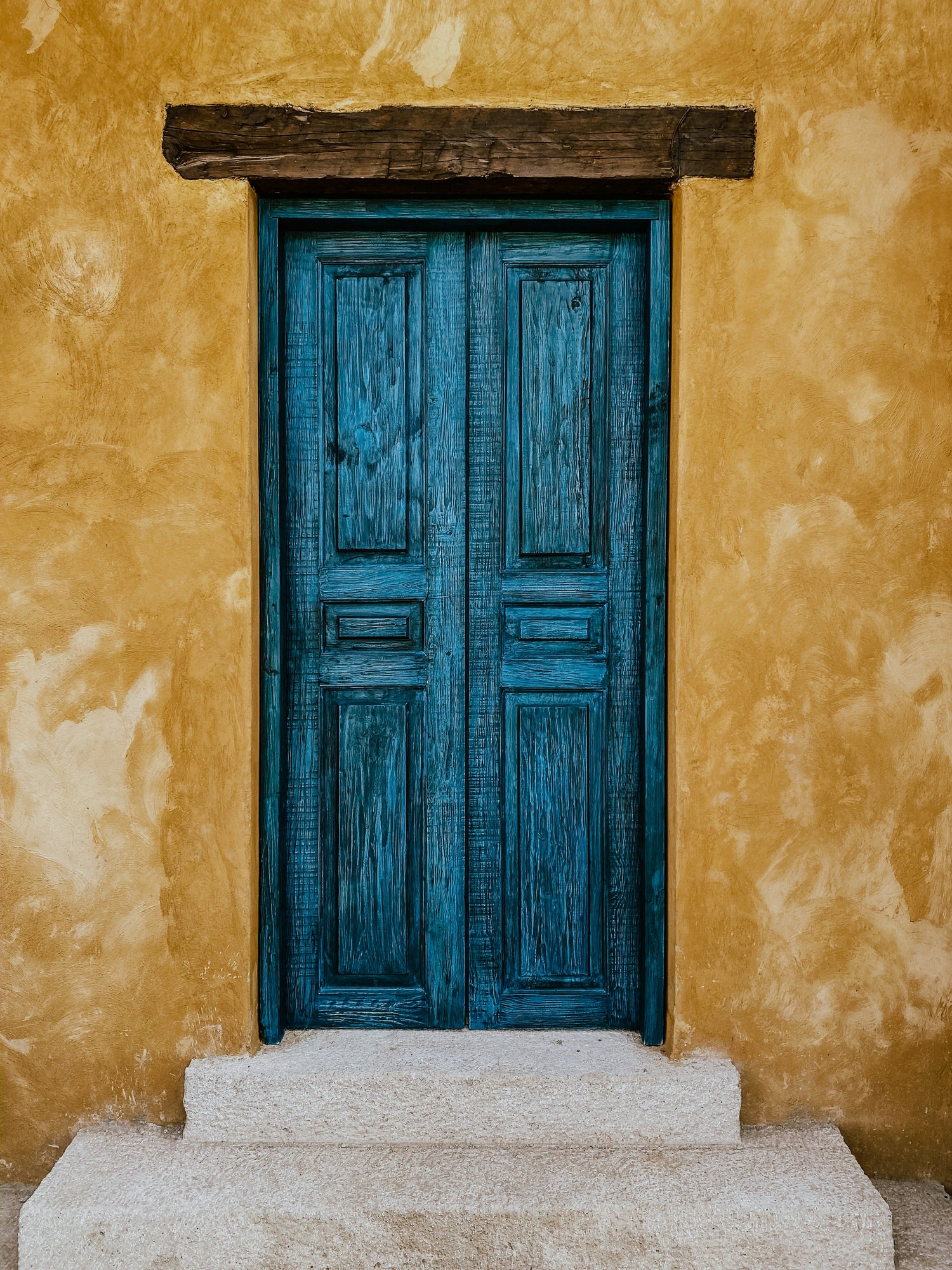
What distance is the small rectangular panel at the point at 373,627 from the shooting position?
281 cm

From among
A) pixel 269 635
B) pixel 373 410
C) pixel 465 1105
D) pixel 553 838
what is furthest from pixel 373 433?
pixel 465 1105

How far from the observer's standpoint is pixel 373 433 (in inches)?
111

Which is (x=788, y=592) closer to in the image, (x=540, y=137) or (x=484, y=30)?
(x=540, y=137)

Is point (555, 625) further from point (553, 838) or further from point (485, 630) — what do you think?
point (553, 838)

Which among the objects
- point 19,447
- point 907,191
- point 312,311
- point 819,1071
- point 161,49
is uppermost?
point 161,49

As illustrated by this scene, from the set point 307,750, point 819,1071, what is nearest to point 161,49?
point 307,750

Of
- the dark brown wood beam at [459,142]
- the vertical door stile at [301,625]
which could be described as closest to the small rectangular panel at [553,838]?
the vertical door stile at [301,625]

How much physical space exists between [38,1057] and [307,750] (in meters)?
1.16

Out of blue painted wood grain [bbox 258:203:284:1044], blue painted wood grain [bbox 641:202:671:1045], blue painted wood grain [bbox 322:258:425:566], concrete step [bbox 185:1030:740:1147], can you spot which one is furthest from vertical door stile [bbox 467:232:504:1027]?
blue painted wood grain [bbox 258:203:284:1044]

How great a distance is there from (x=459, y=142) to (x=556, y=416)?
31.6 inches

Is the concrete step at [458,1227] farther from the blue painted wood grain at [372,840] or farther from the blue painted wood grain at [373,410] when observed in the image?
the blue painted wood grain at [373,410]

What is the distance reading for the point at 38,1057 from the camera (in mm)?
2680

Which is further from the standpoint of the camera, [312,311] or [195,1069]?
[312,311]

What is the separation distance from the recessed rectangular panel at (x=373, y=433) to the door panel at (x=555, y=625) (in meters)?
0.22
